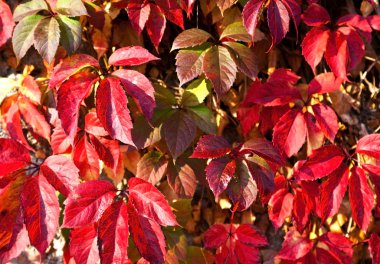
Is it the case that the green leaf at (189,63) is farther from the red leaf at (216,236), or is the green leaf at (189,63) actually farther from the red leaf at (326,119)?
the red leaf at (216,236)

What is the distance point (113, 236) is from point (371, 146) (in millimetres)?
640

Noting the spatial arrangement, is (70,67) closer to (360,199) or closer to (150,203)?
(150,203)

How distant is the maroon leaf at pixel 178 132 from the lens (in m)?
1.14

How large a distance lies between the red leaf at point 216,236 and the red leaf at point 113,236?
13.9 inches

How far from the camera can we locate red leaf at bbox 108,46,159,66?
3.61ft

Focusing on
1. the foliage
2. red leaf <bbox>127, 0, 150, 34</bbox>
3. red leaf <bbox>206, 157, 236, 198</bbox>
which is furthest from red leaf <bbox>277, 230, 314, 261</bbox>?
red leaf <bbox>127, 0, 150, 34</bbox>

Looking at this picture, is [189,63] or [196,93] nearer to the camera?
[189,63]

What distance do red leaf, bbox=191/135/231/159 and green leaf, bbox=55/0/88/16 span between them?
411 millimetres

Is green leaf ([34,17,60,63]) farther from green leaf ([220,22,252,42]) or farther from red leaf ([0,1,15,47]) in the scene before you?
green leaf ([220,22,252,42])

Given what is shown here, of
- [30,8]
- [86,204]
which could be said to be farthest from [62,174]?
[30,8]

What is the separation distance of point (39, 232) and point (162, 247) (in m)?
0.27

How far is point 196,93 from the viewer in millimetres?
1240

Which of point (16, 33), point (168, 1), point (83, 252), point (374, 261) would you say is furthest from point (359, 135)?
point (16, 33)

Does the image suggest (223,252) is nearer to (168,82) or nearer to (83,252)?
(83,252)
